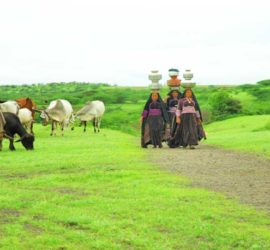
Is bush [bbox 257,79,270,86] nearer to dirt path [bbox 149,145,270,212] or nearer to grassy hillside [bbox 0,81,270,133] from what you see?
grassy hillside [bbox 0,81,270,133]

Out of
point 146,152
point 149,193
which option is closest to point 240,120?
point 146,152

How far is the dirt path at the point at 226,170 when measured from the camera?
11.8 metres

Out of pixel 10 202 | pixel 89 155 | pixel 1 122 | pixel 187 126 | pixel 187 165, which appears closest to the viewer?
pixel 10 202

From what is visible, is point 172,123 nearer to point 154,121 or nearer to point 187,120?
point 154,121

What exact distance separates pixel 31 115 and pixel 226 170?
1657cm

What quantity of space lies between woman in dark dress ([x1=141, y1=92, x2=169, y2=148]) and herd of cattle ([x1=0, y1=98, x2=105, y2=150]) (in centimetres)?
418

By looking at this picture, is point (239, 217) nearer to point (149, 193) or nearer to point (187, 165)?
point (149, 193)

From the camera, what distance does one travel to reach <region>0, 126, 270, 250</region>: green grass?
812 centimetres

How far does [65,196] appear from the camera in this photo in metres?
11.3

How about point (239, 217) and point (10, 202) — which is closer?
point (239, 217)

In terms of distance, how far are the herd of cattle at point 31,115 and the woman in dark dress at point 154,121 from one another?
13.7 feet

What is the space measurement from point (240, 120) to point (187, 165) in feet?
85.4

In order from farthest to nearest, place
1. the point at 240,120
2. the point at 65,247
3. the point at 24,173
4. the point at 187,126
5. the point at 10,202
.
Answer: the point at 240,120 → the point at 187,126 → the point at 24,173 → the point at 10,202 → the point at 65,247

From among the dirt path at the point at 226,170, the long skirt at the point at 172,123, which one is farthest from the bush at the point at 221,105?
the dirt path at the point at 226,170
